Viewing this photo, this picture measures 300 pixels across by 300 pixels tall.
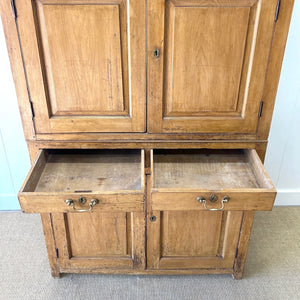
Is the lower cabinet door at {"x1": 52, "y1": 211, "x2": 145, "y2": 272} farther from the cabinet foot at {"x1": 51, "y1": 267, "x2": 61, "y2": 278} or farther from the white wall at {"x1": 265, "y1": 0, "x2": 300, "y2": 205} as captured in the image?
the white wall at {"x1": 265, "y1": 0, "x2": 300, "y2": 205}

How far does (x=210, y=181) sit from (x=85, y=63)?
0.67 m

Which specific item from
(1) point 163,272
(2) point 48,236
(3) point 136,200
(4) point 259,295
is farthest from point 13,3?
(4) point 259,295

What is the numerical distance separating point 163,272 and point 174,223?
0.31 m

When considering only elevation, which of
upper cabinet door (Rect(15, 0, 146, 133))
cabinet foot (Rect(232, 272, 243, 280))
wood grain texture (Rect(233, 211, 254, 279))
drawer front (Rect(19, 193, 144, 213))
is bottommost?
cabinet foot (Rect(232, 272, 243, 280))

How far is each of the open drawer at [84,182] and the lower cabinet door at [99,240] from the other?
0.14 metres

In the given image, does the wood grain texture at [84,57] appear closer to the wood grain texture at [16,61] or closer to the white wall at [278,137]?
the wood grain texture at [16,61]

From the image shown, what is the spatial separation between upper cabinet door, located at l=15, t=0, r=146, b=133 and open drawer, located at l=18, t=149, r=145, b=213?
18 centimetres

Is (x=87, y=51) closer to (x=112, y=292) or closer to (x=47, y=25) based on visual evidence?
(x=47, y=25)

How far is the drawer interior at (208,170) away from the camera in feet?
4.21

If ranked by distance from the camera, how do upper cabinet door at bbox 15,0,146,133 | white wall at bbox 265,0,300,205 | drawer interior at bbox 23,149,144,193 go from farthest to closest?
white wall at bbox 265,0,300,205, drawer interior at bbox 23,149,144,193, upper cabinet door at bbox 15,0,146,133

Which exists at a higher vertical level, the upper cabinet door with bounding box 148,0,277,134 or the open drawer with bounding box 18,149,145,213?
the upper cabinet door with bounding box 148,0,277,134

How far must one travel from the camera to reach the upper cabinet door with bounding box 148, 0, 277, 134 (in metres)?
1.11

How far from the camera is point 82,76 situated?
121 cm

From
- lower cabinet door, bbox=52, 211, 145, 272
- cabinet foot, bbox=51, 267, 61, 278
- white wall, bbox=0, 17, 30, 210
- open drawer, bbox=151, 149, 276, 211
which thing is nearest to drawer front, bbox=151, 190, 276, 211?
open drawer, bbox=151, 149, 276, 211
